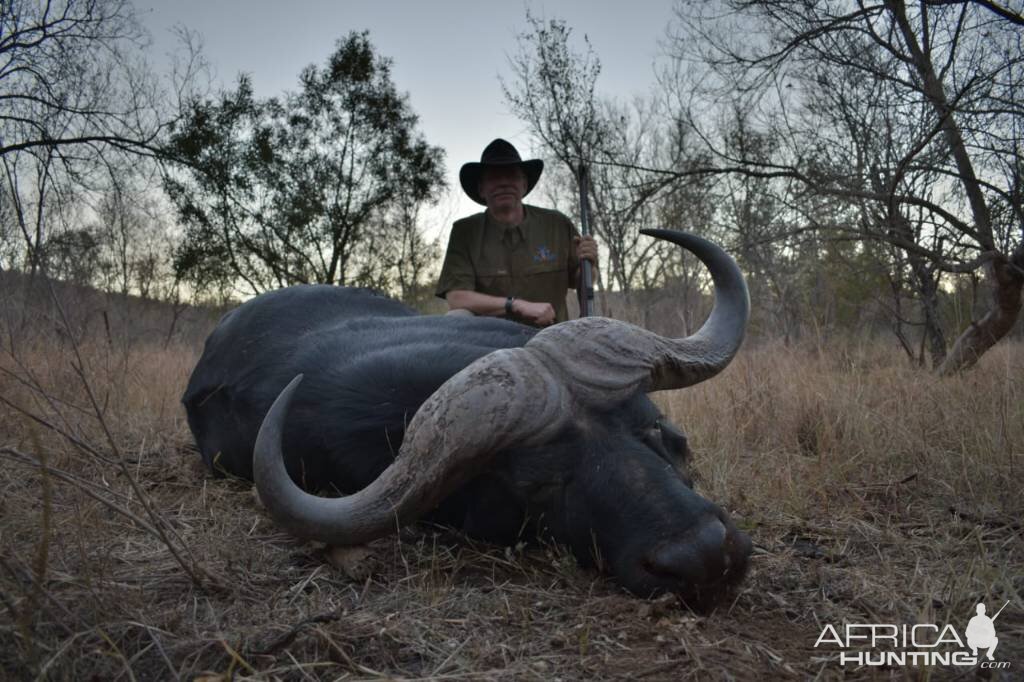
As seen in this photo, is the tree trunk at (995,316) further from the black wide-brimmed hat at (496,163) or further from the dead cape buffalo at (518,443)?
the black wide-brimmed hat at (496,163)

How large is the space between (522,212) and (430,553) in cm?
317

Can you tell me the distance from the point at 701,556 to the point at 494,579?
0.68 m

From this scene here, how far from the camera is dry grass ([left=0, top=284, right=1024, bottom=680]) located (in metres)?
1.47

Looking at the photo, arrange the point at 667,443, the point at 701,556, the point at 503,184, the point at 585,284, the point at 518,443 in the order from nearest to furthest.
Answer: the point at 701,556 → the point at 518,443 → the point at 667,443 → the point at 585,284 → the point at 503,184

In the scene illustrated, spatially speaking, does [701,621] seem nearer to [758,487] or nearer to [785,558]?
[785,558]

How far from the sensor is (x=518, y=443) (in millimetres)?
1976

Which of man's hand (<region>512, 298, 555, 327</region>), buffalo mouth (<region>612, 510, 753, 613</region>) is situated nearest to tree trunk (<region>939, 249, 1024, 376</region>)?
man's hand (<region>512, 298, 555, 327</region>)

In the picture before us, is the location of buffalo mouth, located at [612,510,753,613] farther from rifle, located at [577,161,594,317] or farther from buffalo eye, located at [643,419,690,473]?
rifle, located at [577,161,594,317]

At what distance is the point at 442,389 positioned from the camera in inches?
78.0

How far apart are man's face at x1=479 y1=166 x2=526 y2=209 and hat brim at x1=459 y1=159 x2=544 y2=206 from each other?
52 mm

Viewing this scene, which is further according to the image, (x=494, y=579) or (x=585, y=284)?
(x=585, y=284)

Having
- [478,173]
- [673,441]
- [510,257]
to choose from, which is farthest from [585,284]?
[673,441]

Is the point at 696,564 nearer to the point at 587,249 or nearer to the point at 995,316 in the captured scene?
the point at 587,249

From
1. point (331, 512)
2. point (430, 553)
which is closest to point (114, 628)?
point (331, 512)
